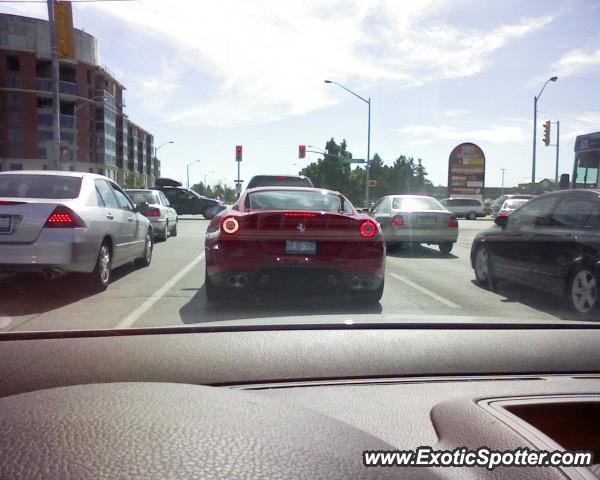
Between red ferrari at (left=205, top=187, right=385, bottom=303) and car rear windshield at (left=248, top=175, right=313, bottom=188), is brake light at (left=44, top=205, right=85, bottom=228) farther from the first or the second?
car rear windshield at (left=248, top=175, right=313, bottom=188)

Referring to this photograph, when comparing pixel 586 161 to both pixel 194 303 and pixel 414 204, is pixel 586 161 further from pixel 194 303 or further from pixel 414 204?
pixel 194 303

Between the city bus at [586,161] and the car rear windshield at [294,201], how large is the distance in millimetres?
11844

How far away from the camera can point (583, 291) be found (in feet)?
20.1

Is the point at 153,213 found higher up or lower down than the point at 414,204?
lower down

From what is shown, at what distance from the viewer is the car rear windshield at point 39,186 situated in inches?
279

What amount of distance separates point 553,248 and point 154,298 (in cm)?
496

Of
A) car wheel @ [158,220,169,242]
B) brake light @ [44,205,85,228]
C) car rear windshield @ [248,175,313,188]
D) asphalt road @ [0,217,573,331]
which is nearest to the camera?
asphalt road @ [0,217,573,331]

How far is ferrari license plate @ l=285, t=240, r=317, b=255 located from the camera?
18.9ft

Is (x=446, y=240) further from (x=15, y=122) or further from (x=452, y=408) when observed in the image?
(x=15, y=122)

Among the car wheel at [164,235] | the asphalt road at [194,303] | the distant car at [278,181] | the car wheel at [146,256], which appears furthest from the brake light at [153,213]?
the asphalt road at [194,303]

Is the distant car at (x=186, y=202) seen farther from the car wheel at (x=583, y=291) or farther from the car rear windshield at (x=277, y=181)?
the car wheel at (x=583, y=291)

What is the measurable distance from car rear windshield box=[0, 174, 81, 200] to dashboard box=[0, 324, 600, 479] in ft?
15.7

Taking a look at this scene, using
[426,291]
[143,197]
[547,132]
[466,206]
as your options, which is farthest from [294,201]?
[466,206]

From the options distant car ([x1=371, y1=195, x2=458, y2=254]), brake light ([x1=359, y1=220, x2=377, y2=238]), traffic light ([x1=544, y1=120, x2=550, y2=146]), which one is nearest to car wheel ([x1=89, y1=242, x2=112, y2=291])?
brake light ([x1=359, y1=220, x2=377, y2=238])
